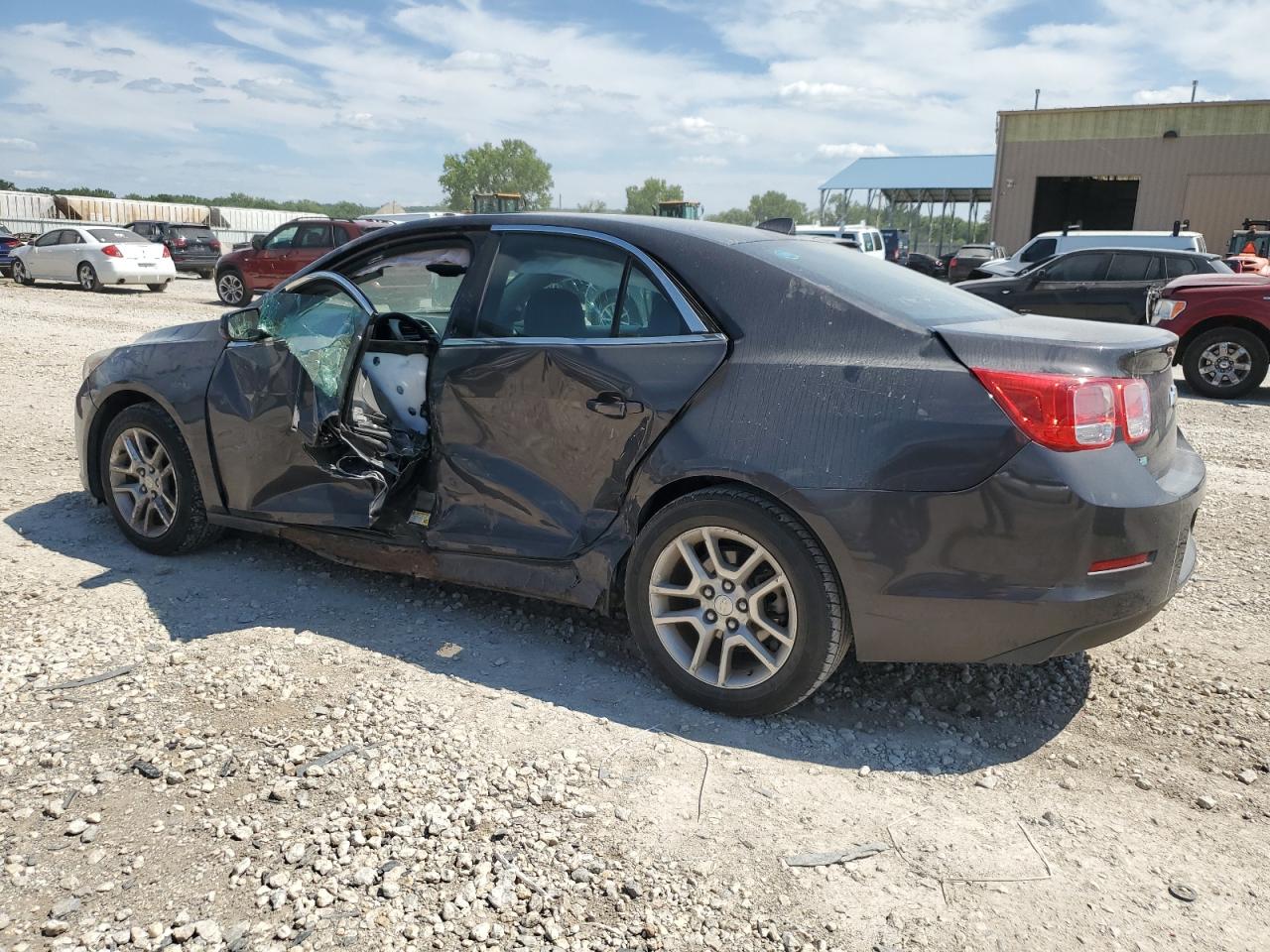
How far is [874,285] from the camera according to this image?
344cm

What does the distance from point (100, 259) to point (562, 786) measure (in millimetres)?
21444

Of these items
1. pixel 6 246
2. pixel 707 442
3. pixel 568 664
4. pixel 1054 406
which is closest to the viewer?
pixel 1054 406

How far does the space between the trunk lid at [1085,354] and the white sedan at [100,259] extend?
21255 mm

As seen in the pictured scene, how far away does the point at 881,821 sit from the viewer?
8.99ft

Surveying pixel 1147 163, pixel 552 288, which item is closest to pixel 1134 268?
pixel 552 288

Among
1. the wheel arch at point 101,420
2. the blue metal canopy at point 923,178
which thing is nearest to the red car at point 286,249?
the wheel arch at point 101,420

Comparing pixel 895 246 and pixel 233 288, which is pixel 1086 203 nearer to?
pixel 895 246

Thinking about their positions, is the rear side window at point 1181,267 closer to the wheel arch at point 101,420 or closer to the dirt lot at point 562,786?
the dirt lot at point 562,786

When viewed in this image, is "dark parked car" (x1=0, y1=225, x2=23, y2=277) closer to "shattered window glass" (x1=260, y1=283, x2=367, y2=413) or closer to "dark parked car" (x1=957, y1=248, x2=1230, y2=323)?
"dark parked car" (x1=957, y1=248, x2=1230, y2=323)

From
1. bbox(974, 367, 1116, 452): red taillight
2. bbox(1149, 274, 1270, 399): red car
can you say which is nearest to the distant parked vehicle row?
bbox(1149, 274, 1270, 399): red car

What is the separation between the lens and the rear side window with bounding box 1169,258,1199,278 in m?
13.8

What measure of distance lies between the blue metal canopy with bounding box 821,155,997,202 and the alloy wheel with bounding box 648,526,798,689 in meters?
45.7

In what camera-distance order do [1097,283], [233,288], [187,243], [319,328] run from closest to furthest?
[319,328], [1097,283], [233,288], [187,243]

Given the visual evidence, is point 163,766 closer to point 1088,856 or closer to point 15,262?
point 1088,856
